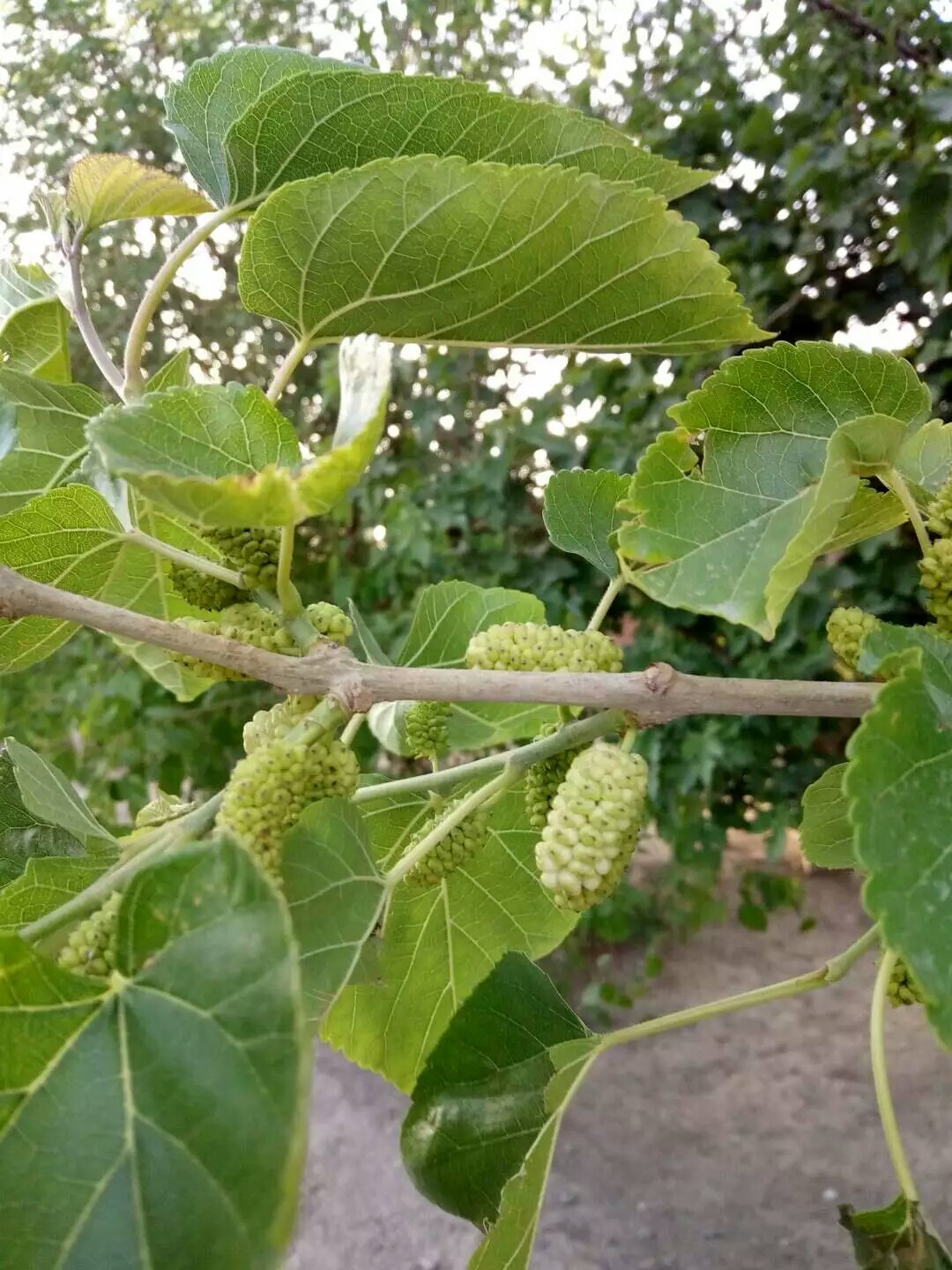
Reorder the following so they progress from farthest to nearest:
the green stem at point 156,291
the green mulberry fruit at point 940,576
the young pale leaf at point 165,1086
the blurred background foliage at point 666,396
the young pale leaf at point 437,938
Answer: the blurred background foliage at point 666,396 < the young pale leaf at point 437,938 < the green stem at point 156,291 < the green mulberry fruit at point 940,576 < the young pale leaf at point 165,1086

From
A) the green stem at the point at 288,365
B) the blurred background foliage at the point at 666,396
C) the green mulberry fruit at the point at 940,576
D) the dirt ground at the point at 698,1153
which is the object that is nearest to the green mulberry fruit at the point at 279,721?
the green stem at the point at 288,365

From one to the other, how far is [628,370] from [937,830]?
1268 mm

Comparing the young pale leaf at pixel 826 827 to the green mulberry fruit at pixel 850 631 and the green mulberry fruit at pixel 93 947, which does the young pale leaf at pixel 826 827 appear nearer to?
the green mulberry fruit at pixel 850 631

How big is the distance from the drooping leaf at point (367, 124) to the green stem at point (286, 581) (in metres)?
0.17

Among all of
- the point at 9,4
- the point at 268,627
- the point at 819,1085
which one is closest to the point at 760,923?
the point at 819,1085

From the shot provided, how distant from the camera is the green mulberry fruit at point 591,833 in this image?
36 centimetres

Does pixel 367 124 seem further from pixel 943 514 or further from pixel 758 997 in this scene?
pixel 758 997

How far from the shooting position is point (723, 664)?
144cm

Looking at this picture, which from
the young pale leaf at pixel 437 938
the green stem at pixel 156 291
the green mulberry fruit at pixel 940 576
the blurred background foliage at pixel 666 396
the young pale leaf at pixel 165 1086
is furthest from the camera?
the blurred background foliage at pixel 666 396

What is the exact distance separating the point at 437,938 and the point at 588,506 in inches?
10.6

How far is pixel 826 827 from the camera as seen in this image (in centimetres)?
53

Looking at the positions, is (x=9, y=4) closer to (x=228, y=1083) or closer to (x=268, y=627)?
(x=268, y=627)

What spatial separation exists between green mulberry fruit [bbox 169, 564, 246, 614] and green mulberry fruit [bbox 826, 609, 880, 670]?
26cm

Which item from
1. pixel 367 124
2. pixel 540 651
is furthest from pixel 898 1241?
pixel 367 124
